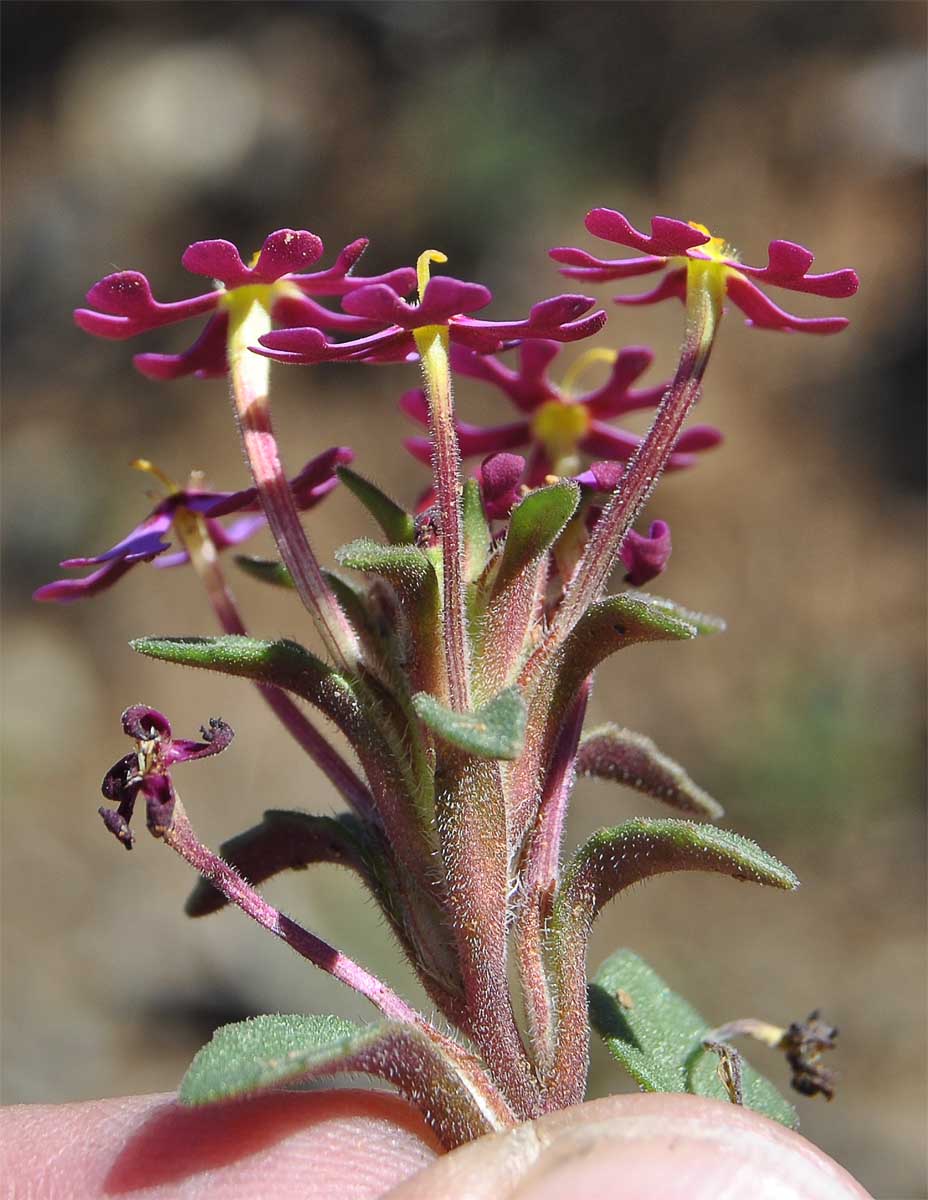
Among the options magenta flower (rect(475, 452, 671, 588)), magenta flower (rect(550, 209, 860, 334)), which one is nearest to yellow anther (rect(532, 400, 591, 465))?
magenta flower (rect(550, 209, 860, 334))

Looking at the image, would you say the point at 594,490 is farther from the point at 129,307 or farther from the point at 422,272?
the point at 129,307

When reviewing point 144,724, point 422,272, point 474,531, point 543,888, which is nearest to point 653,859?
point 543,888

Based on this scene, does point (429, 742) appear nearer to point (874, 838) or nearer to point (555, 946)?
point (555, 946)

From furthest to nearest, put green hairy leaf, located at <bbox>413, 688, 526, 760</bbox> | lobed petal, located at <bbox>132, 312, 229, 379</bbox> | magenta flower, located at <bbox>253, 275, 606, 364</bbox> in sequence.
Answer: lobed petal, located at <bbox>132, 312, 229, 379</bbox> < magenta flower, located at <bbox>253, 275, 606, 364</bbox> < green hairy leaf, located at <bbox>413, 688, 526, 760</bbox>

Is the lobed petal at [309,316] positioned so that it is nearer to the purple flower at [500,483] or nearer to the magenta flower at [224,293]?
the magenta flower at [224,293]

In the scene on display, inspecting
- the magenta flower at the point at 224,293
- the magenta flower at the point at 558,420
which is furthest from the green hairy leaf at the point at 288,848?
the magenta flower at the point at 224,293

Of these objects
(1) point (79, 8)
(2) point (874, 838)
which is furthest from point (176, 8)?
(2) point (874, 838)

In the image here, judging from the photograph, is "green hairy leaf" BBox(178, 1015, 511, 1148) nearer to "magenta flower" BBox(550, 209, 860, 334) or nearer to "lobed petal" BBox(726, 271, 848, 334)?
"magenta flower" BBox(550, 209, 860, 334)
